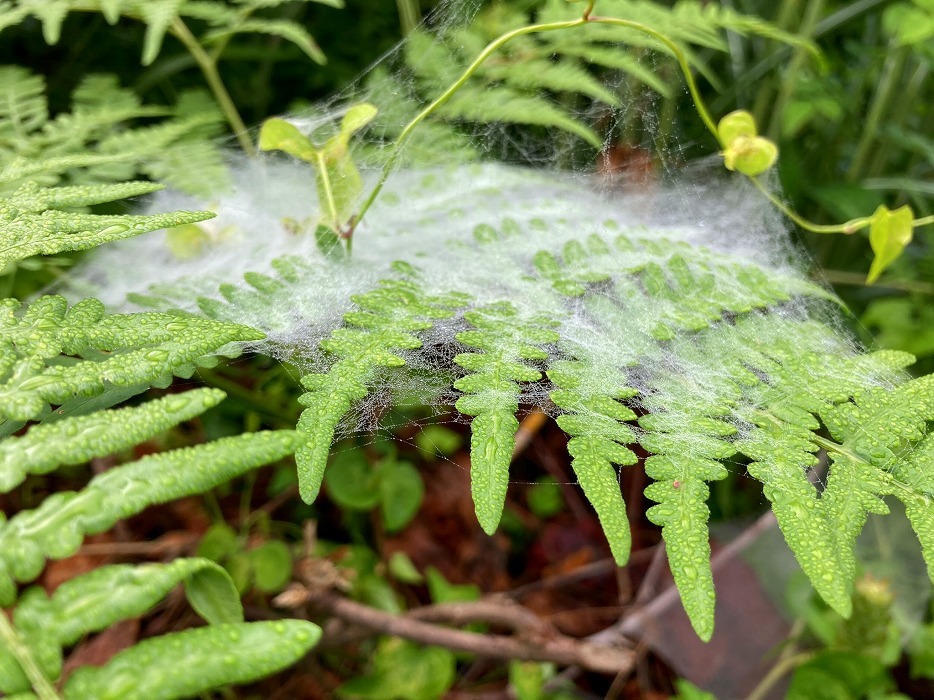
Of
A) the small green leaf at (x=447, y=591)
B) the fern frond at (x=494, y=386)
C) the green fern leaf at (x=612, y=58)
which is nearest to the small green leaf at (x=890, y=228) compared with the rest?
the green fern leaf at (x=612, y=58)

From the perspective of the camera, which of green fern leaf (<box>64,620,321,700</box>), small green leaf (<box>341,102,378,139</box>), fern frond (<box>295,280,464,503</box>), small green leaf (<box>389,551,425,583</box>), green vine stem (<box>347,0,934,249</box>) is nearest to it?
green fern leaf (<box>64,620,321,700</box>)

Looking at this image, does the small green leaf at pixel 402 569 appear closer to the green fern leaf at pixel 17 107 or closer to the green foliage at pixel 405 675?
the green foliage at pixel 405 675

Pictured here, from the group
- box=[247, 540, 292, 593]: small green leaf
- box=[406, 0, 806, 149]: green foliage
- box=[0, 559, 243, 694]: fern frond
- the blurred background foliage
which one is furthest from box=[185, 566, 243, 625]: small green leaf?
the blurred background foliage

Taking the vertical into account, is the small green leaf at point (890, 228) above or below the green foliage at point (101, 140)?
below

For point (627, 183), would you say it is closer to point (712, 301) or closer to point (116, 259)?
point (712, 301)

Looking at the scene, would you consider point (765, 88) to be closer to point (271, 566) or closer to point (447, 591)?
point (447, 591)

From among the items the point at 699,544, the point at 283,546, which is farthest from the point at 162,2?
the point at 699,544

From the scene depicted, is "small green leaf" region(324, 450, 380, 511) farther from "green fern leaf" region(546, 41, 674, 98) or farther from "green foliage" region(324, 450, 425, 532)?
"green fern leaf" region(546, 41, 674, 98)
